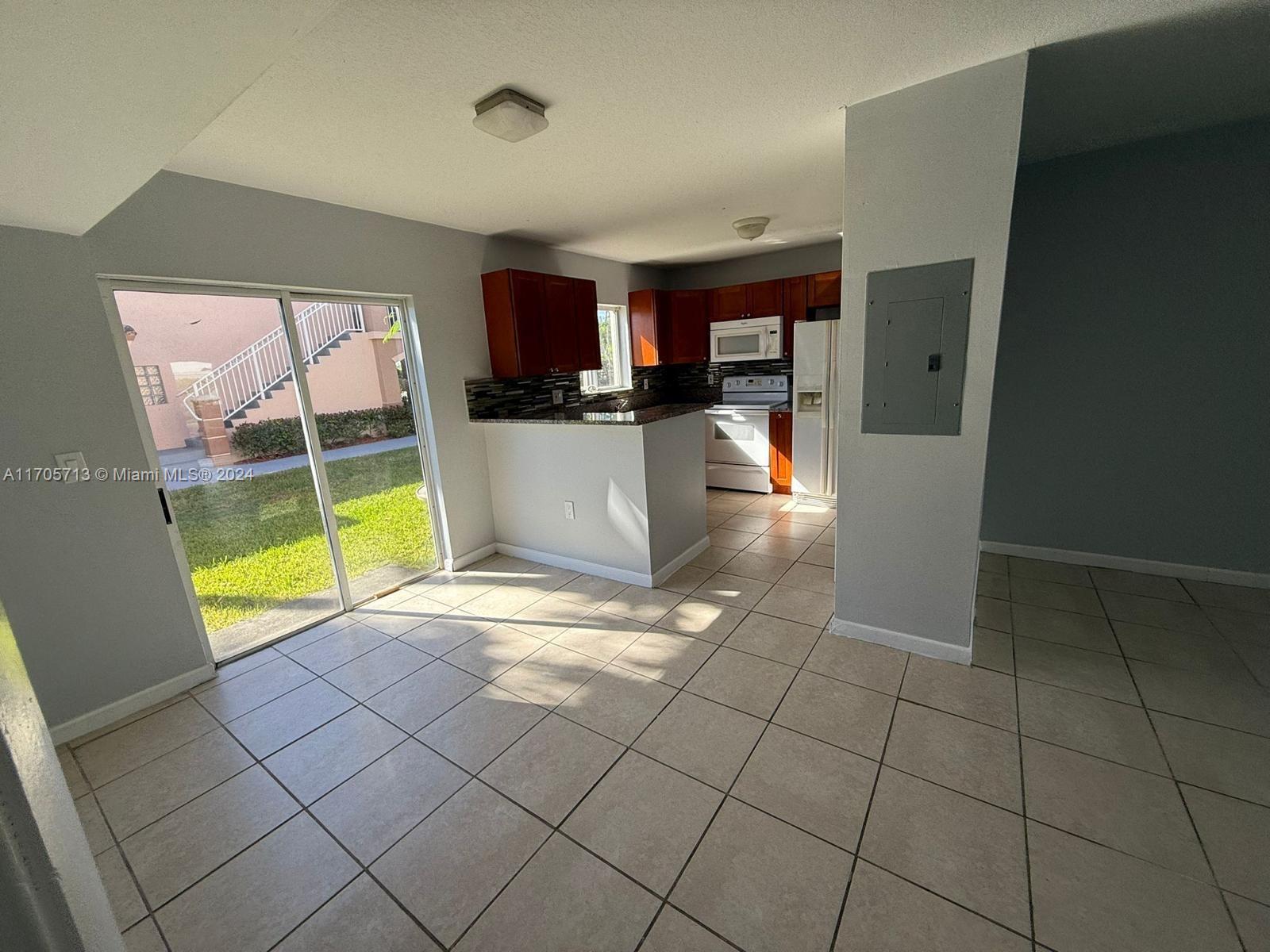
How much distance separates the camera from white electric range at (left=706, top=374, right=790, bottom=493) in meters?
4.94

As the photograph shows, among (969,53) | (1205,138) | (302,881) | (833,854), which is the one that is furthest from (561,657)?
Result: (1205,138)

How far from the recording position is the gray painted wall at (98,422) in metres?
1.99

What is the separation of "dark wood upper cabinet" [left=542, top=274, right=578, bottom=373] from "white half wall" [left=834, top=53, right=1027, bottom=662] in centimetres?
231

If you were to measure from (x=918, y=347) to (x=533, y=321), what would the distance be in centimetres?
259

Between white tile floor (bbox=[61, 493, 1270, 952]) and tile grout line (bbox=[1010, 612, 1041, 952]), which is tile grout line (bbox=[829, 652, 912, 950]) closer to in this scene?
white tile floor (bbox=[61, 493, 1270, 952])

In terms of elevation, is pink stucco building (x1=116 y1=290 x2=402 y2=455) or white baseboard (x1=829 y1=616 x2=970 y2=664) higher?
pink stucco building (x1=116 y1=290 x2=402 y2=455)

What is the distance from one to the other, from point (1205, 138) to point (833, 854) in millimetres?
3620

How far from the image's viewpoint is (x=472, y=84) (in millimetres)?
1755

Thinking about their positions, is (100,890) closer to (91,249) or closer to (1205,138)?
(91,249)

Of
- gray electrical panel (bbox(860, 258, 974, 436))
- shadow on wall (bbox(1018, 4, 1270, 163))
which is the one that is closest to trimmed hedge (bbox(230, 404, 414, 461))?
gray electrical panel (bbox(860, 258, 974, 436))

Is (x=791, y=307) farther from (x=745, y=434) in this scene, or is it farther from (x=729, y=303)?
(x=745, y=434)

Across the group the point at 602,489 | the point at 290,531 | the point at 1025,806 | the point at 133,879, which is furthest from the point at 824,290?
the point at 133,879

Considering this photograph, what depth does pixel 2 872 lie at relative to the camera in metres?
0.30

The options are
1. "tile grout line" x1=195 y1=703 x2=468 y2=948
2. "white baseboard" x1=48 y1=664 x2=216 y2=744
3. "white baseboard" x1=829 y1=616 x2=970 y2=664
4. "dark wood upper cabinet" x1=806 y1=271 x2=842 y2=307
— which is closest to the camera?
"tile grout line" x1=195 y1=703 x2=468 y2=948
